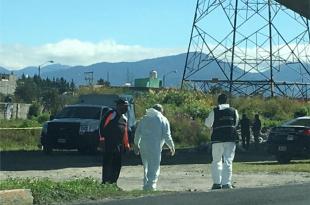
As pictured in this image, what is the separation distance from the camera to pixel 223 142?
14414 mm

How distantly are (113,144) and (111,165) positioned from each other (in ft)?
1.33

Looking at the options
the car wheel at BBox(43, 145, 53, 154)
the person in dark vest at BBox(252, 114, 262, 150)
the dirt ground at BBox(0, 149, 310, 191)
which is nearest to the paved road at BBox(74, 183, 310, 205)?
the dirt ground at BBox(0, 149, 310, 191)

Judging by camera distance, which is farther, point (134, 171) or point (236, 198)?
point (134, 171)

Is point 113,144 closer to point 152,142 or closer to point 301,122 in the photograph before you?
point 152,142

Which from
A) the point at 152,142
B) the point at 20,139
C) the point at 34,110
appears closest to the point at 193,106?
the point at 20,139

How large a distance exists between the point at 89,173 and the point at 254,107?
34074 mm

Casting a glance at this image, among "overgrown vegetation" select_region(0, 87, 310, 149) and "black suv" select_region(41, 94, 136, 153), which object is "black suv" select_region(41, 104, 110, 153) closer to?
"black suv" select_region(41, 94, 136, 153)

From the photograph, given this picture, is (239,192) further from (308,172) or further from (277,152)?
(277,152)

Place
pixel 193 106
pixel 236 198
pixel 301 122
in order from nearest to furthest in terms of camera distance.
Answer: pixel 236 198 < pixel 301 122 < pixel 193 106

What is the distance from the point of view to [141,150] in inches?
552

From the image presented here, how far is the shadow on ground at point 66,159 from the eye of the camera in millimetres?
21297

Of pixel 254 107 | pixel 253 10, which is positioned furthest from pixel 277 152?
Answer: pixel 253 10

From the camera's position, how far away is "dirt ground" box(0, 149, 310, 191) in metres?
16.5

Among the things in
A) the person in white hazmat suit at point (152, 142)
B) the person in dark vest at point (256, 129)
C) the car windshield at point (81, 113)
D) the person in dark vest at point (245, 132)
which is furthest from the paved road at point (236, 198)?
the person in dark vest at point (256, 129)
